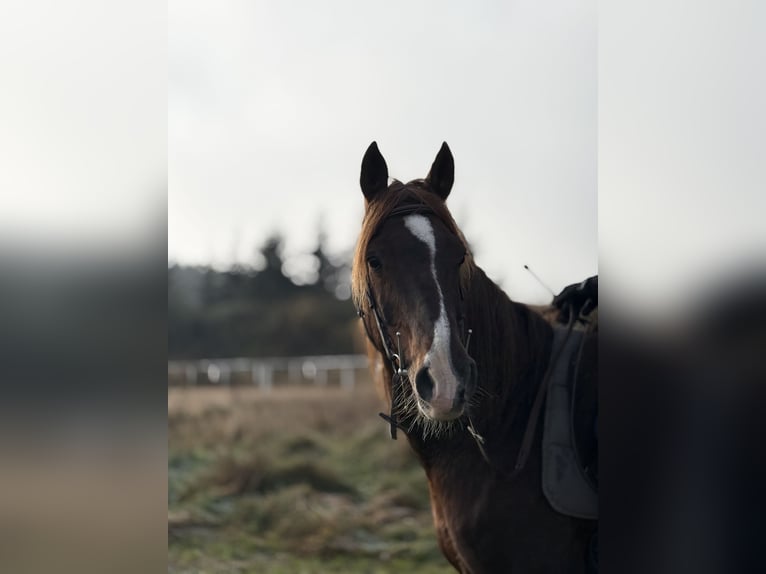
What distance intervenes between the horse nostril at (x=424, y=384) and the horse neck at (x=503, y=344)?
1.11 ft

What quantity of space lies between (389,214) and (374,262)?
0.15m

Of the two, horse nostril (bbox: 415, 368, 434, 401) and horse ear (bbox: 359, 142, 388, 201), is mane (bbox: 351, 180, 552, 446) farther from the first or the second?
horse nostril (bbox: 415, 368, 434, 401)

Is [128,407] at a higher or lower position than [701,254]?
lower

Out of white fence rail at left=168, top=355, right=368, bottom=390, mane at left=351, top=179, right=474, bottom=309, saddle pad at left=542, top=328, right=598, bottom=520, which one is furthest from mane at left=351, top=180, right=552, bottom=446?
white fence rail at left=168, top=355, right=368, bottom=390

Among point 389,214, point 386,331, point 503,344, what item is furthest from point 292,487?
point 389,214

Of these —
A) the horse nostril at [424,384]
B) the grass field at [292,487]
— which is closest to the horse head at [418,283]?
the horse nostril at [424,384]

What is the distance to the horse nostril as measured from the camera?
72.9 inches

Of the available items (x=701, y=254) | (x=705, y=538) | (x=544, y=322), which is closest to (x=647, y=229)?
(x=701, y=254)

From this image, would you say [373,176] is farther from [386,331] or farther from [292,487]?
[292,487]

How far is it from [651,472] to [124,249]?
1166 millimetres

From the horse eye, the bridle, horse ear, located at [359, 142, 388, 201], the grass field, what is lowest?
the grass field

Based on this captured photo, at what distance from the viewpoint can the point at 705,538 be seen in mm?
1470

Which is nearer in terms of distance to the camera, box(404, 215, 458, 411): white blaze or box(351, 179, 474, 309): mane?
box(404, 215, 458, 411): white blaze

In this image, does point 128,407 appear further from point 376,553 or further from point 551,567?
point 376,553
